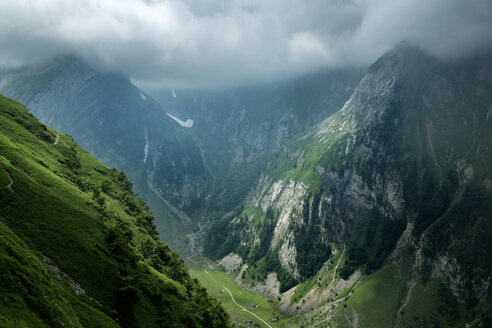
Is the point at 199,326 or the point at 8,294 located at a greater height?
the point at 8,294

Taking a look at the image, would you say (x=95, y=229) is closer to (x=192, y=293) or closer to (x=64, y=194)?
(x=64, y=194)

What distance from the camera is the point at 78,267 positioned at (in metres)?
66.9

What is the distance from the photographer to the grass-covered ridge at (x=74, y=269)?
4653 cm

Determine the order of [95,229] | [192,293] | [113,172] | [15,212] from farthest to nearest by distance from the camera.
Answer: [113,172] → [192,293] → [95,229] → [15,212]

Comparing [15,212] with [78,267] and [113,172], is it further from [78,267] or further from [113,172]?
[113,172]

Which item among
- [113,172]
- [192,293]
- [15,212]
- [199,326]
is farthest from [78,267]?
[113,172]

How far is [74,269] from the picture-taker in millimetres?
65438

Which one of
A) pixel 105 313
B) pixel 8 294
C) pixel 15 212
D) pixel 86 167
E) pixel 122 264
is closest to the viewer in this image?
pixel 8 294

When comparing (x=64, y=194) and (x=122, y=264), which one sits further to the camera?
(x=64, y=194)

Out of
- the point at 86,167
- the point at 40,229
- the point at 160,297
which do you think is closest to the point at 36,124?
the point at 86,167

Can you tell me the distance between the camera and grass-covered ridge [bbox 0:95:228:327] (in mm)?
46531

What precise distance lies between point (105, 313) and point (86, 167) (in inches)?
4854

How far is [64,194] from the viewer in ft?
320

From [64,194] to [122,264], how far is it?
3453 cm
